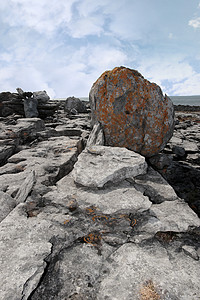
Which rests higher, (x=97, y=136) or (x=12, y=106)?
(x=12, y=106)

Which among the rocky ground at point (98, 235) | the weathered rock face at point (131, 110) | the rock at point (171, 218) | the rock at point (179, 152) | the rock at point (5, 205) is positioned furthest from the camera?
the rock at point (179, 152)

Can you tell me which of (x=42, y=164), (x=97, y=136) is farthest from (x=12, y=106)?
(x=97, y=136)

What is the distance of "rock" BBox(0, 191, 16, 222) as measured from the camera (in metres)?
2.71

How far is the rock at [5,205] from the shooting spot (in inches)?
107

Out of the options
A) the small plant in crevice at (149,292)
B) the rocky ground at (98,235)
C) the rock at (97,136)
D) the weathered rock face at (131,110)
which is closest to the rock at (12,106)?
the weathered rock face at (131,110)

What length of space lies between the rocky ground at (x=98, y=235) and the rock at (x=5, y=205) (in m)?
0.01

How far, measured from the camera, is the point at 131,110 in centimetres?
519

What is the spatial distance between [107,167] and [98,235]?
4.47 ft

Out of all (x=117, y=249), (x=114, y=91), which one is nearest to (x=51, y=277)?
(x=117, y=249)

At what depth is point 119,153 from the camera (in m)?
3.88

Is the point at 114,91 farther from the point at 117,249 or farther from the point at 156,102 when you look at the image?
the point at 117,249

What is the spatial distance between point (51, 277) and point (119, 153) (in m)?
2.60

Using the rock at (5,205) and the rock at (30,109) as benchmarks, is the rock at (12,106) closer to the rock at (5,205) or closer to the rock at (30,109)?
the rock at (30,109)

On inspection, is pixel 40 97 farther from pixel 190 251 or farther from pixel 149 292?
pixel 149 292
